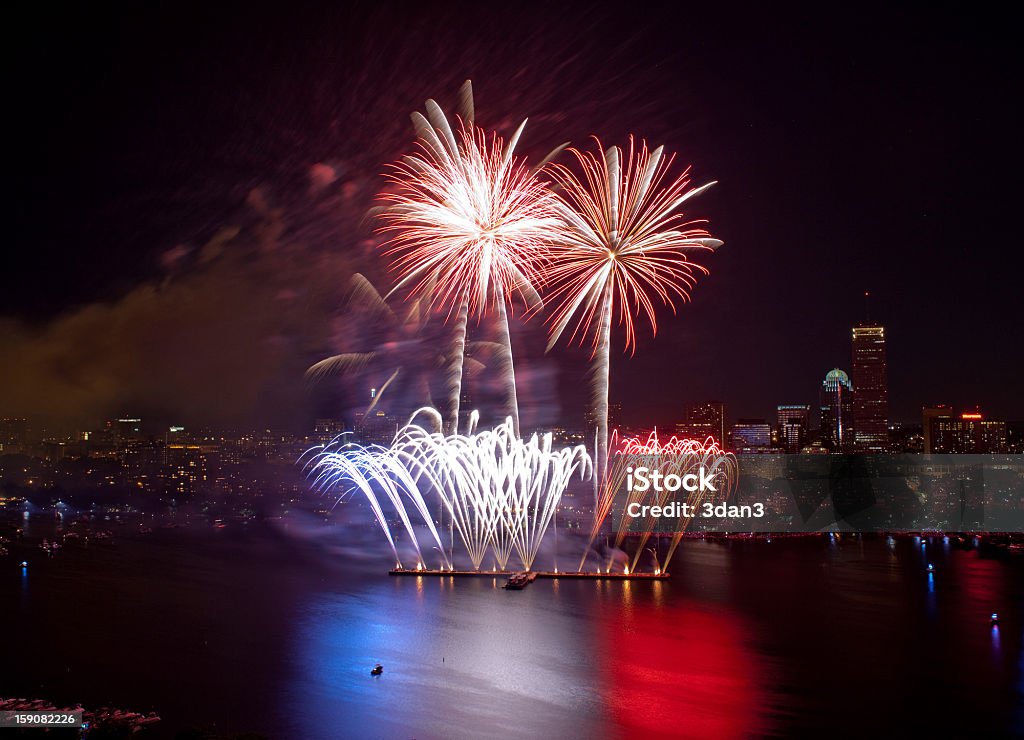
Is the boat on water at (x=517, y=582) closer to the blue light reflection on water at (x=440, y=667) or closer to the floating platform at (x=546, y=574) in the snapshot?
the blue light reflection on water at (x=440, y=667)

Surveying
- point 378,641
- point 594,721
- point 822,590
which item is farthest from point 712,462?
point 594,721

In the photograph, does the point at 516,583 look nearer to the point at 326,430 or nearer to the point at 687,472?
the point at 687,472

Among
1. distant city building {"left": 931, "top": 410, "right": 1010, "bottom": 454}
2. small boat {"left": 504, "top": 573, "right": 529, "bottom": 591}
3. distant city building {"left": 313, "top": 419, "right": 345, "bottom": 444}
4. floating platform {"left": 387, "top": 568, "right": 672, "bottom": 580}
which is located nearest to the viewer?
small boat {"left": 504, "top": 573, "right": 529, "bottom": 591}

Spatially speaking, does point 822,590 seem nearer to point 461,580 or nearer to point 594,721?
point 461,580

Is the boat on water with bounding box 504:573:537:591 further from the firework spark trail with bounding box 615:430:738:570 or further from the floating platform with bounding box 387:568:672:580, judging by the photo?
the firework spark trail with bounding box 615:430:738:570

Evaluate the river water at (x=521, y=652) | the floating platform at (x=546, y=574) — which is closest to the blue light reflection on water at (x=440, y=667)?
the river water at (x=521, y=652)

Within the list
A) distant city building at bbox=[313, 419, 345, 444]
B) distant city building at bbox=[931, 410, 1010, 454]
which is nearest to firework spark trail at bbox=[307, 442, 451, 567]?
distant city building at bbox=[313, 419, 345, 444]

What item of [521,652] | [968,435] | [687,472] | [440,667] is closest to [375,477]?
[521,652]
